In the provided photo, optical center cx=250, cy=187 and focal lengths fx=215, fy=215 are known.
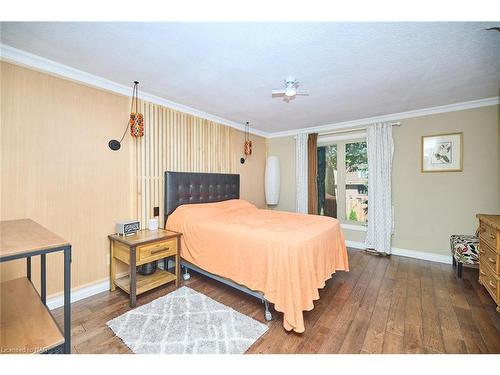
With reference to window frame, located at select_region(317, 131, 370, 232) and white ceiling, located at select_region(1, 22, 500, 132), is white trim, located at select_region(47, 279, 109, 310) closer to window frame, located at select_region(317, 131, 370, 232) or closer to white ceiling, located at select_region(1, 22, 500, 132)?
white ceiling, located at select_region(1, 22, 500, 132)

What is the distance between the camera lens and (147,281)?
2.44m

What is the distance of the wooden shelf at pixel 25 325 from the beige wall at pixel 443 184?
4471 mm

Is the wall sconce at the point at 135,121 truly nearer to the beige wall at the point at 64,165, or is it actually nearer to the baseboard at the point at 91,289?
the beige wall at the point at 64,165

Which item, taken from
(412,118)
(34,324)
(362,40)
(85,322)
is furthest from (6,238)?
(412,118)

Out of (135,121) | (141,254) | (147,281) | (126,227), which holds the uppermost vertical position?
(135,121)

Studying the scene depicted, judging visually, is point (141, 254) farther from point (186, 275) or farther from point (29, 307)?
point (29, 307)

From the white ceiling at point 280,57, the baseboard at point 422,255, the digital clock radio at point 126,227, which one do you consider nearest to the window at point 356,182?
the baseboard at point 422,255

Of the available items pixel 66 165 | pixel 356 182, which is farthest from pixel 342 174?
pixel 66 165

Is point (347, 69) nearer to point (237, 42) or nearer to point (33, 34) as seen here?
point (237, 42)

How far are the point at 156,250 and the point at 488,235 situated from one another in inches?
142

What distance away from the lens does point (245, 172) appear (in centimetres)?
457

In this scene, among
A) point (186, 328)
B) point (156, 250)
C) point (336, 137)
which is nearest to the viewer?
point (186, 328)

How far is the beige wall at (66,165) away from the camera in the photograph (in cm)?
193

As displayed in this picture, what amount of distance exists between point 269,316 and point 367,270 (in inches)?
75.4
